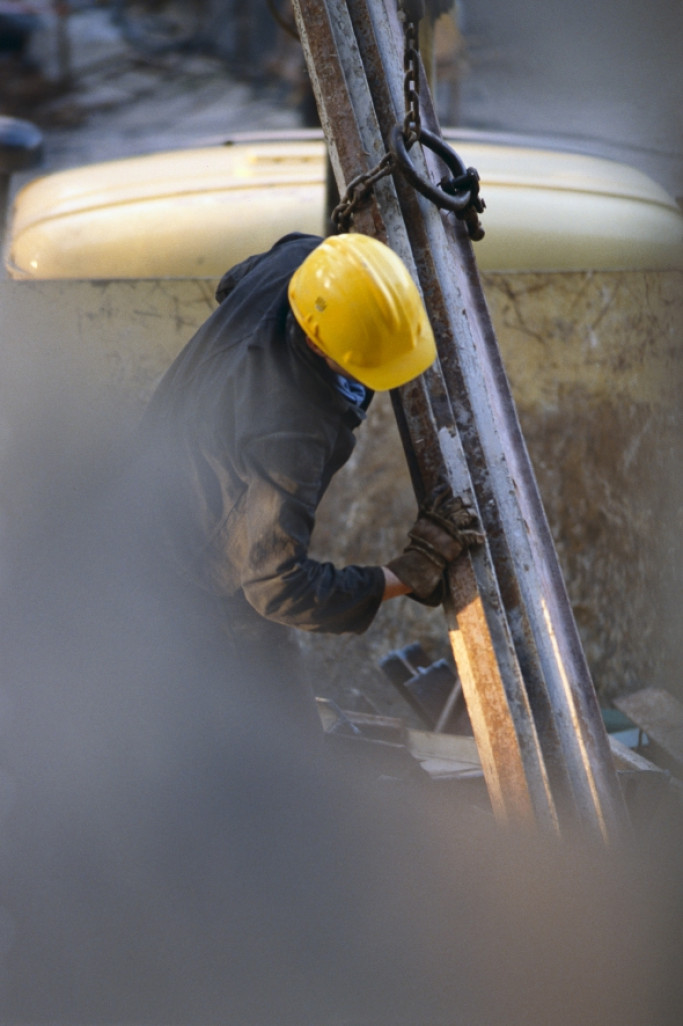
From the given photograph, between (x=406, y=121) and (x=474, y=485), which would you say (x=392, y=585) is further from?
(x=406, y=121)

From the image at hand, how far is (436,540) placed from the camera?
1930 millimetres

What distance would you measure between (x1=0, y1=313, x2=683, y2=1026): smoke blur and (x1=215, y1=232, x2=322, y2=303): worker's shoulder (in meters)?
0.60

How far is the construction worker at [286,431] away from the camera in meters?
1.71

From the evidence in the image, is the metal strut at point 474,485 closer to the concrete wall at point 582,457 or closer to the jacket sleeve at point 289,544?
the jacket sleeve at point 289,544

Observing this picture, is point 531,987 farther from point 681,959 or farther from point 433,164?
point 433,164

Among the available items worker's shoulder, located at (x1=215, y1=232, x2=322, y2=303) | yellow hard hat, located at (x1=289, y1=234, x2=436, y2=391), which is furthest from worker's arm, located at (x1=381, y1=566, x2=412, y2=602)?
worker's shoulder, located at (x1=215, y1=232, x2=322, y2=303)

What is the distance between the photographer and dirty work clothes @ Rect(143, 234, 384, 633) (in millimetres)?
1778

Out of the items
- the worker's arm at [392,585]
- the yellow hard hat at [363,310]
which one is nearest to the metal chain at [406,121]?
the yellow hard hat at [363,310]

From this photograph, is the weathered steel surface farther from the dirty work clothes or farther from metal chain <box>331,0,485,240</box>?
the dirty work clothes

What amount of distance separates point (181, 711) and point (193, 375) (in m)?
0.88

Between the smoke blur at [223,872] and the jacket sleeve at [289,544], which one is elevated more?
the jacket sleeve at [289,544]

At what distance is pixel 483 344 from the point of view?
215cm

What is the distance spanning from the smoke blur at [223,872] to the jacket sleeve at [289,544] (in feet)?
1.27

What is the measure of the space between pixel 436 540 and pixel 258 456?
0.46 m
